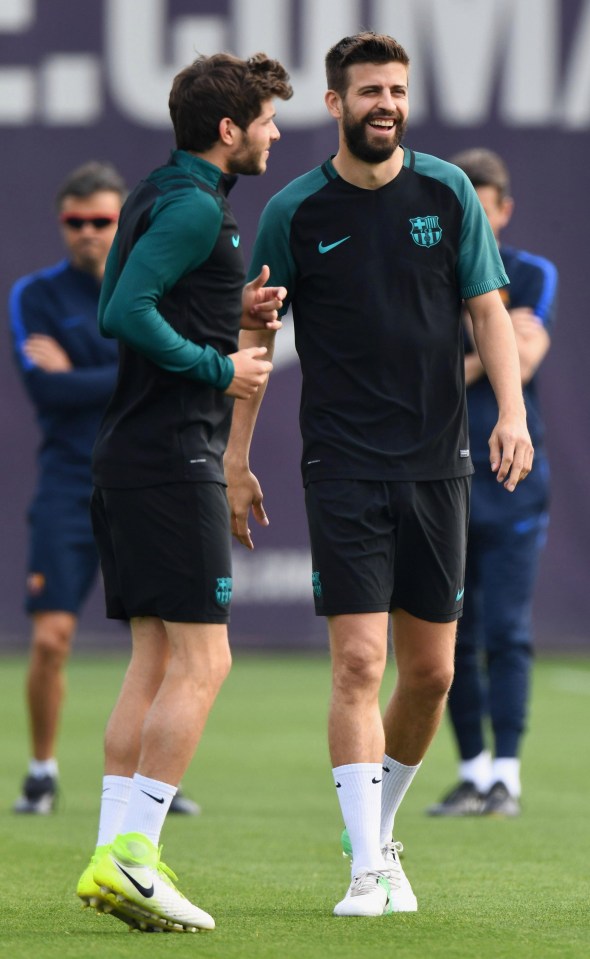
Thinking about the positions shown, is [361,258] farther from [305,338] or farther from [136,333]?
[136,333]

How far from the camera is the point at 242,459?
15.3 ft

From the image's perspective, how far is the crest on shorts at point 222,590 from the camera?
4047mm

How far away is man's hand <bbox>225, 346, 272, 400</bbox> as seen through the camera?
13.5 feet

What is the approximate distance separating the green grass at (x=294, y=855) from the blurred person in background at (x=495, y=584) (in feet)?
0.85

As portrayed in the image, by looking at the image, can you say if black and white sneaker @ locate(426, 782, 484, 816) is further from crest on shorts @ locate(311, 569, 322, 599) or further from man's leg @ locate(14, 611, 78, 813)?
crest on shorts @ locate(311, 569, 322, 599)

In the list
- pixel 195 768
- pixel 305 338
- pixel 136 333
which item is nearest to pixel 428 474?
pixel 305 338

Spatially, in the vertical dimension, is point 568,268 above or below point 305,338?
below

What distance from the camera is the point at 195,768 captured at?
8.12 m

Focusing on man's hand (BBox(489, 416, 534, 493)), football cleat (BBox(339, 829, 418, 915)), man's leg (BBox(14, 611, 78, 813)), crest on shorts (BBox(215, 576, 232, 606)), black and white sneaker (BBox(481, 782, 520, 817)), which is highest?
man's hand (BBox(489, 416, 534, 493))

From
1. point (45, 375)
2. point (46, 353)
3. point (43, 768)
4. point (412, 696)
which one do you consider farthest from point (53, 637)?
point (412, 696)

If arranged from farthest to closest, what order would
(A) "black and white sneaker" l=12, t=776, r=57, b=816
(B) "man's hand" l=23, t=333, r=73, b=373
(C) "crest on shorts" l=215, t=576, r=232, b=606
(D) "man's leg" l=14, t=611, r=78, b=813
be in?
(B) "man's hand" l=23, t=333, r=73, b=373, (D) "man's leg" l=14, t=611, r=78, b=813, (A) "black and white sneaker" l=12, t=776, r=57, b=816, (C) "crest on shorts" l=215, t=576, r=232, b=606

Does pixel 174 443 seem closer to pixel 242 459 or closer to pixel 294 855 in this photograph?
pixel 242 459

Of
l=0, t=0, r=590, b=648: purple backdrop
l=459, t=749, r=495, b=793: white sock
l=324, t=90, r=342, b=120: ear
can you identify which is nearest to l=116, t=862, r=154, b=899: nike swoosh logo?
l=324, t=90, r=342, b=120: ear

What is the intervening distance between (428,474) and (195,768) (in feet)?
13.0
